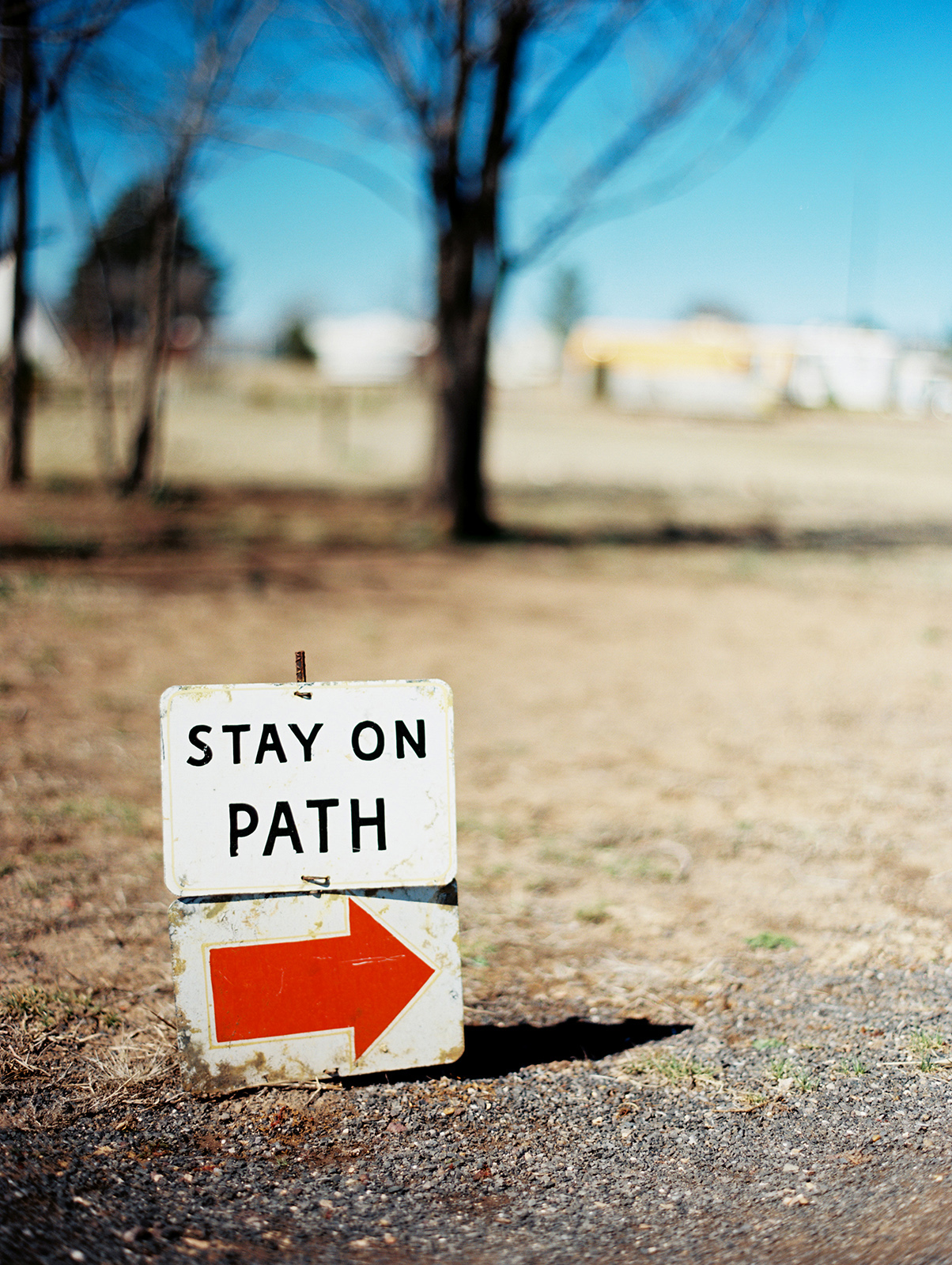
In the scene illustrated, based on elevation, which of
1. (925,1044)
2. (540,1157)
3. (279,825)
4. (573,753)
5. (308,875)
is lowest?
(540,1157)

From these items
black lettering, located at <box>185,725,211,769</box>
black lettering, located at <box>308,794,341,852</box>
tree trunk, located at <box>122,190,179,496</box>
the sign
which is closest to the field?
the sign

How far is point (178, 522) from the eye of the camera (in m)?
13.4

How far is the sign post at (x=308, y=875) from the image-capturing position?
2879 millimetres

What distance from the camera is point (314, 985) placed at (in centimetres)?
296

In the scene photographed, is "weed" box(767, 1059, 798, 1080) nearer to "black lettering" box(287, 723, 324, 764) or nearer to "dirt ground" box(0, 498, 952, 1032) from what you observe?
"dirt ground" box(0, 498, 952, 1032)

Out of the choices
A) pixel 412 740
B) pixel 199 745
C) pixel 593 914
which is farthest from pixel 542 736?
pixel 199 745

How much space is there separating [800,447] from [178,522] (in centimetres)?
2471

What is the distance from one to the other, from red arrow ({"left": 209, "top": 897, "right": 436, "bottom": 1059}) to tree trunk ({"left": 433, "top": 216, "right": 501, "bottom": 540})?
35.3ft

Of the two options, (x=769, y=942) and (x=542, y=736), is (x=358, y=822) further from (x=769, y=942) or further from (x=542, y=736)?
(x=542, y=736)

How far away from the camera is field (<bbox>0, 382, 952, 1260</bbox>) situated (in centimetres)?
378

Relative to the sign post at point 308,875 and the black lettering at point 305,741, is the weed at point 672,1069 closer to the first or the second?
the sign post at point 308,875

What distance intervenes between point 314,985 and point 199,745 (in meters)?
0.70

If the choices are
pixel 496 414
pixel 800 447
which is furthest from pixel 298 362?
pixel 800 447

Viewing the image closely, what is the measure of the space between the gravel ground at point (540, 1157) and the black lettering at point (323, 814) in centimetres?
69
